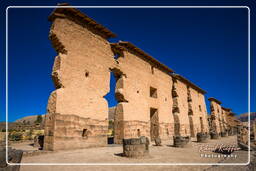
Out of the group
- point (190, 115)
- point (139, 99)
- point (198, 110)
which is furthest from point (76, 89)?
point (198, 110)

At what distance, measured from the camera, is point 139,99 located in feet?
A: 48.5

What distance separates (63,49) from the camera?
995cm

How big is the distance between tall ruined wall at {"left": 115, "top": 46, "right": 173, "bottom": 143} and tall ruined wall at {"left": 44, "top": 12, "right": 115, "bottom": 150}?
4.58 ft

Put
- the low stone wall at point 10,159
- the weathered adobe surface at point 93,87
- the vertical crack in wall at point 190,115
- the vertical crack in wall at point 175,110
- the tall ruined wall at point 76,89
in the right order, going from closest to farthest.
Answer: the low stone wall at point 10,159 < the tall ruined wall at point 76,89 < the weathered adobe surface at point 93,87 < the vertical crack in wall at point 175,110 < the vertical crack in wall at point 190,115

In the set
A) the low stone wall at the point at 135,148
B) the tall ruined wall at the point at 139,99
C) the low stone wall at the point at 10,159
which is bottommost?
the low stone wall at the point at 135,148

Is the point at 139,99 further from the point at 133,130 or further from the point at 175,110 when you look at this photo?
the point at 175,110

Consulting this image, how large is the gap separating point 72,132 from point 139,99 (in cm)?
657

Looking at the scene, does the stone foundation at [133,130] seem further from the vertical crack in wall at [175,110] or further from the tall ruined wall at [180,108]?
the tall ruined wall at [180,108]

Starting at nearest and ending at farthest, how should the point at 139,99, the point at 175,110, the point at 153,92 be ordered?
the point at 139,99
the point at 153,92
the point at 175,110

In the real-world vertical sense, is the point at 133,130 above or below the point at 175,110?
below

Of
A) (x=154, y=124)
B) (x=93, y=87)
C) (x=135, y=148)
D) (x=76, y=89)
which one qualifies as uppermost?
(x=93, y=87)

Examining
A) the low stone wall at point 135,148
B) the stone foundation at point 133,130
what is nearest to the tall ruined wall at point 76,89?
the stone foundation at point 133,130

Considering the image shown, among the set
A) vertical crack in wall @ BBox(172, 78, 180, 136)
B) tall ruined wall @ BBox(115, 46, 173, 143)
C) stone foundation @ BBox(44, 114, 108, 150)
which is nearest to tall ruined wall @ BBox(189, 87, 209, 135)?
vertical crack in wall @ BBox(172, 78, 180, 136)

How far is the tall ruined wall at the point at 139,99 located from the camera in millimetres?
12836
